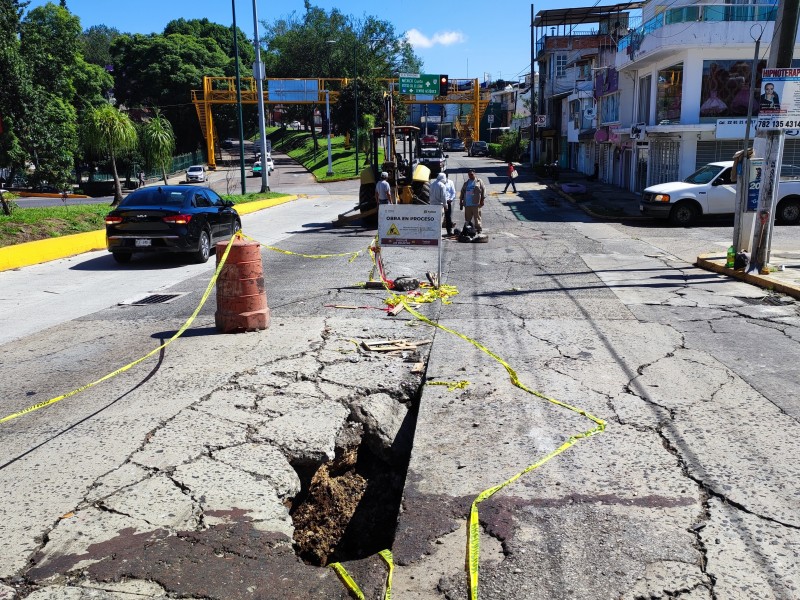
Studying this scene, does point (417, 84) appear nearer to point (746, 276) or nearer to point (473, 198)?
point (473, 198)

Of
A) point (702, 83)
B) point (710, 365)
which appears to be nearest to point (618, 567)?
point (710, 365)

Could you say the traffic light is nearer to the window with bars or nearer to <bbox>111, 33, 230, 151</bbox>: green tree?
the window with bars

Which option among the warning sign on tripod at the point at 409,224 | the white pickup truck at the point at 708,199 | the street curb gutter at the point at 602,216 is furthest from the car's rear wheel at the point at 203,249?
the street curb gutter at the point at 602,216

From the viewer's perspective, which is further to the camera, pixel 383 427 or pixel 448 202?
pixel 448 202

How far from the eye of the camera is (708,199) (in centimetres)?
2067

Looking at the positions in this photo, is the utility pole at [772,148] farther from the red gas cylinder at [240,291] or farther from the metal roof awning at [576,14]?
the metal roof awning at [576,14]

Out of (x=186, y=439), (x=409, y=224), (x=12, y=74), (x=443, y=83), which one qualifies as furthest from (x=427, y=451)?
(x=443, y=83)

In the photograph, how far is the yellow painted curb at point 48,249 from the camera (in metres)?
13.9

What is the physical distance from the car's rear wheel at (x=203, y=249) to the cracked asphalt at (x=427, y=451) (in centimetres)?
437

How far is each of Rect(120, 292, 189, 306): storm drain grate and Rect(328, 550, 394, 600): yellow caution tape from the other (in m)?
7.47

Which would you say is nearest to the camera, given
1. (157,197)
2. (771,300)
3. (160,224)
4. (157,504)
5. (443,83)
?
(157,504)

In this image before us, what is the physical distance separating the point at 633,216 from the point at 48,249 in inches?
681

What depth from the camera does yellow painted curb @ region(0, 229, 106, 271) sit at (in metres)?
13.9

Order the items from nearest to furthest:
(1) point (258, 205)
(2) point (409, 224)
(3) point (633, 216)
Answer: (2) point (409, 224), (3) point (633, 216), (1) point (258, 205)
